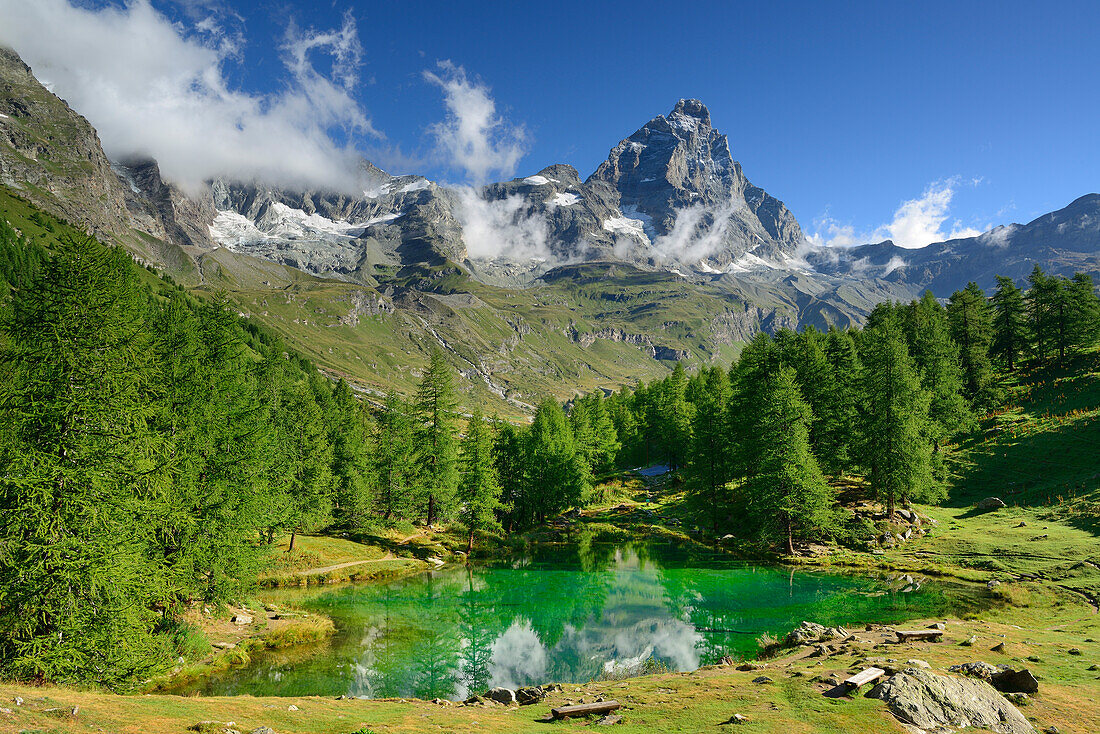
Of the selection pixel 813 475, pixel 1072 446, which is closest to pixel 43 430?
pixel 813 475

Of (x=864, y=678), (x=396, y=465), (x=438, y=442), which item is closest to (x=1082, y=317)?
(x=864, y=678)

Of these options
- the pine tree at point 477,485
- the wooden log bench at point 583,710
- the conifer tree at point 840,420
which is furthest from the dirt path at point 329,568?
the conifer tree at point 840,420

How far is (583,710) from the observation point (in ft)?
52.9

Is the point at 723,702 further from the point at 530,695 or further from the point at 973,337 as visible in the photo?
the point at 973,337

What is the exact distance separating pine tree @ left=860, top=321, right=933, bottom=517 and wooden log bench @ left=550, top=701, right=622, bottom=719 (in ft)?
140

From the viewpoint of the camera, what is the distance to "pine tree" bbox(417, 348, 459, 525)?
209 ft

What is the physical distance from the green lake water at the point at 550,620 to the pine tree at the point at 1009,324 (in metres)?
56.6

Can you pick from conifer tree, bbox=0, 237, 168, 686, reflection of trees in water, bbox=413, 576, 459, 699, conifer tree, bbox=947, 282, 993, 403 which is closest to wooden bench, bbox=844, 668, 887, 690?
reflection of trees in water, bbox=413, 576, 459, 699

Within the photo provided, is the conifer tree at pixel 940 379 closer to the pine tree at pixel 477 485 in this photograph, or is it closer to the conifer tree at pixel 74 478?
the pine tree at pixel 477 485

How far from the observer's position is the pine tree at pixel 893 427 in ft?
154

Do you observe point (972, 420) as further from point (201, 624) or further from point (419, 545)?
point (201, 624)

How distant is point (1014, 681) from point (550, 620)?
87.7ft

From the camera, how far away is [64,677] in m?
17.0

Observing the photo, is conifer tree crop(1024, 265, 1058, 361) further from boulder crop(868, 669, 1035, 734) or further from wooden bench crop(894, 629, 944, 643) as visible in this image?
boulder crop(868, 669, 1035, 734)
